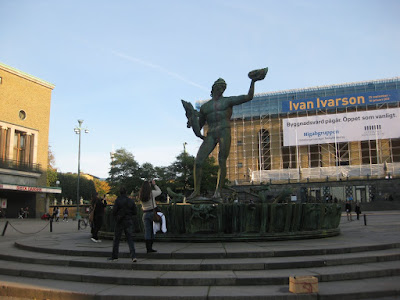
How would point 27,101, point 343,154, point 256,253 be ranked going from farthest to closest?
1. point 343,154
2. point 27,101
3. point 256,253

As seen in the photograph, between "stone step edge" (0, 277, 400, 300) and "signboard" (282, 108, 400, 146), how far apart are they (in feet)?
141

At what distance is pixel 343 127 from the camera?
151 ft

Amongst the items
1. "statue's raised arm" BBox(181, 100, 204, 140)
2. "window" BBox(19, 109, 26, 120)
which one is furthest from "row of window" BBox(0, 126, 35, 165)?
"statue's raised arm" BBox(181, 100, 204, 140)

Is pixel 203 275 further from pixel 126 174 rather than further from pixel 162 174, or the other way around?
pixel 126 174

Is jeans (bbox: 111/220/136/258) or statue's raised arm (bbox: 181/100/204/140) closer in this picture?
jeans (bbox: 111/220/136/258)

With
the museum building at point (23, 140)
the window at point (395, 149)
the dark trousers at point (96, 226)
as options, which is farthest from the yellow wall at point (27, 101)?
the window at point (395, 149)

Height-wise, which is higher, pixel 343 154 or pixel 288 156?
pixel 288 156

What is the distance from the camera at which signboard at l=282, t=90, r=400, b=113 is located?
45.6 meters

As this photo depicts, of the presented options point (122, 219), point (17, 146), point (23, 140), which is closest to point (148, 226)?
point (122, 219)

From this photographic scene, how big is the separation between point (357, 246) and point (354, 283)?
2.14 meters

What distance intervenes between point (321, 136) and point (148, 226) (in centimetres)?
4311

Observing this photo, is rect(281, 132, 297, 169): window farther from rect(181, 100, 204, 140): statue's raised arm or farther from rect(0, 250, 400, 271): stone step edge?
rect(0, 250, 400, 271): stone step edge

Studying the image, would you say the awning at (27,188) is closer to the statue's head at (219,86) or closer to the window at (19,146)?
the window at (19,146)

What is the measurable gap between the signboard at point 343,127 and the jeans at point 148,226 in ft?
139
